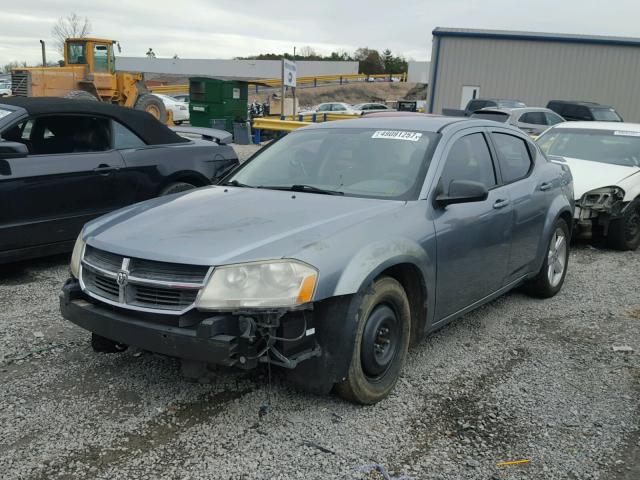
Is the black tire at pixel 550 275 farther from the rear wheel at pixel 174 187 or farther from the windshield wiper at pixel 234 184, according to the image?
the rear wheel at pixel 174 187

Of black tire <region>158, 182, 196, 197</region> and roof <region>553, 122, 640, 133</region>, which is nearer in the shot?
black tire <region>158, 182, 196, 197</region>

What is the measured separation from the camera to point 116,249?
3223mm

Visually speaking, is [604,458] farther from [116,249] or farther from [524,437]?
[116,249]

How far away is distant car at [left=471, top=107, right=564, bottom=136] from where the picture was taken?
15516 millimetres

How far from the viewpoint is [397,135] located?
13.9 feet

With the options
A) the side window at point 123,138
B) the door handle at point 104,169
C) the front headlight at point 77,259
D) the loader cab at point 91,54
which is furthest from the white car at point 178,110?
the front headlight at point 77,259

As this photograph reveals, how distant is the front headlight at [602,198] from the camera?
23.9 feet

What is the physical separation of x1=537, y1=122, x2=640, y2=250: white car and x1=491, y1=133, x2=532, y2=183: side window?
7.96ft

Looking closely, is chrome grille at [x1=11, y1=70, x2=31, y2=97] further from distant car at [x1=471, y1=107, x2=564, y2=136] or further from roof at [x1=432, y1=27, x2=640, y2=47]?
roof at [x1=432, y1=27, x2=640, y2=47]

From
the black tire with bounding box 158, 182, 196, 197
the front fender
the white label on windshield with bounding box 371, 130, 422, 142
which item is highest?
the white label on windshield with bounding box 371, 130, 422, 142

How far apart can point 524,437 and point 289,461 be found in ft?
4.20

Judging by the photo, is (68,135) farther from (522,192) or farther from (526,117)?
(526,117)

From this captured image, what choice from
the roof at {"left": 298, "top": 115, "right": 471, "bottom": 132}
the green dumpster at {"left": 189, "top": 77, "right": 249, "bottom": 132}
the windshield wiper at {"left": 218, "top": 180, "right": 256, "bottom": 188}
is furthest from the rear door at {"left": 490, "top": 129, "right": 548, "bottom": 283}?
the green dumpster at {"left": 189, "top": 77, "right": 249, "bottom": 132}

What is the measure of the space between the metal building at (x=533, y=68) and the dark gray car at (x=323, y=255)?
2665cm
